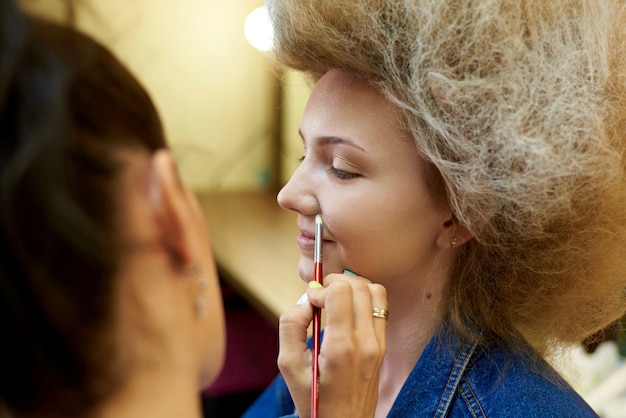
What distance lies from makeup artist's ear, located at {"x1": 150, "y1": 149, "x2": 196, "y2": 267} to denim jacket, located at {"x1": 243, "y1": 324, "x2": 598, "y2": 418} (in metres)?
0.50

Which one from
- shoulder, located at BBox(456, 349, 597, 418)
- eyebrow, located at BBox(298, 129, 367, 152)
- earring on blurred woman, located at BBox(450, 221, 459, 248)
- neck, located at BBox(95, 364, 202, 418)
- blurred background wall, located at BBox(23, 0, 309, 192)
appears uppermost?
blurred background wall, located at BBox(23, 0, 309, 192)

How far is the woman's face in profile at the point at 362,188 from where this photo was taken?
85 cm

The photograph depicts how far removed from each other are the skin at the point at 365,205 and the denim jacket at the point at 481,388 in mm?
68

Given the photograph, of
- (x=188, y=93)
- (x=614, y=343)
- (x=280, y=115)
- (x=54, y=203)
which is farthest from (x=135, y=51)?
(x=54, y=203)

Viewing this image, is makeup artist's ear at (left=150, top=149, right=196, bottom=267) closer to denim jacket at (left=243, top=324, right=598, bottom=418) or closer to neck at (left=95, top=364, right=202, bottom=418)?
neck at (left=95, top=364, right=202, bottom=418)

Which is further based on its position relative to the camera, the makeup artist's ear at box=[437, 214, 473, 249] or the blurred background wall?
the blurred background wall

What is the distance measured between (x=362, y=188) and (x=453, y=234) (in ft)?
0.47

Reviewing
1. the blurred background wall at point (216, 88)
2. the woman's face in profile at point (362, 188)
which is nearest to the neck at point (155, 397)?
the woman's face in profile at point (362, 188)

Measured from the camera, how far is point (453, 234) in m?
0.89

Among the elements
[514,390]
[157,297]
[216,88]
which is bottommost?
[514,390]

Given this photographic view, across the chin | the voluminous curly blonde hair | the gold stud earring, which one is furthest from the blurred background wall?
the gold stud earring

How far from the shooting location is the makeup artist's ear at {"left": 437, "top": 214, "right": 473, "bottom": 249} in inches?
34.9

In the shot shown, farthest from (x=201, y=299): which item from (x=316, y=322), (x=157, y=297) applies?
(x=316, y=322)

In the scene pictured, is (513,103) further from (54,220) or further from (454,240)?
(54,220)
